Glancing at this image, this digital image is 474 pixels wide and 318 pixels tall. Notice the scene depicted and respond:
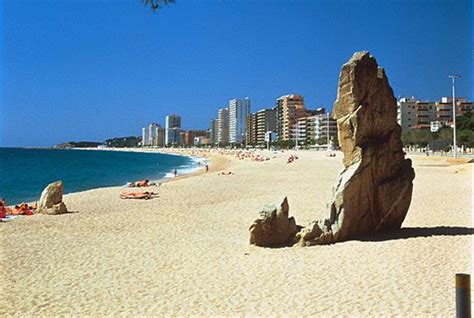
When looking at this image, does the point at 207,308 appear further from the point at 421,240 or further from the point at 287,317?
the point at 421,240

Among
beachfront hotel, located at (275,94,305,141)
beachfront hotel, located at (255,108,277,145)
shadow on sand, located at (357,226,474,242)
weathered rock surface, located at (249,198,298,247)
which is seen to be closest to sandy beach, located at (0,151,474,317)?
shadow on sand, located at (357,226,474,242)

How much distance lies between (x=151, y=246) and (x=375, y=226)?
16.7ft

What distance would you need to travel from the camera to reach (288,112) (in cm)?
14788

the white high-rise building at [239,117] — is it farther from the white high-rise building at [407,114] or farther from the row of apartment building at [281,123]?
the white high-rise building at [407,114]

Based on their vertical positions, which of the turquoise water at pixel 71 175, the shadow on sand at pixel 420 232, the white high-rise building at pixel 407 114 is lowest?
the turquoise water at pixel 71 175

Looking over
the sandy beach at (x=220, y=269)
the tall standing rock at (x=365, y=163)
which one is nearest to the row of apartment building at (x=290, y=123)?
the sandy beach at (x=220, y=269)

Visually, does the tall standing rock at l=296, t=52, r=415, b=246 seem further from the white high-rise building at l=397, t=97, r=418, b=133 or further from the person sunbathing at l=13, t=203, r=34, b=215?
the white high-rise building at l=397, t=97, r=418, b=133

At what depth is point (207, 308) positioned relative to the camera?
220 inches

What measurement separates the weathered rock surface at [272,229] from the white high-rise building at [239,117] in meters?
176

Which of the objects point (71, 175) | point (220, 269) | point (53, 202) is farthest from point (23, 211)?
point (71, 175)

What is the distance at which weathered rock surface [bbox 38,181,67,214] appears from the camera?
602 inches

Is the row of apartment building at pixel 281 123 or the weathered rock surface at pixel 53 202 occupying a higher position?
the row of apartment building at pixel 281 123

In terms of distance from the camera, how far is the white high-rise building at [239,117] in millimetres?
189000

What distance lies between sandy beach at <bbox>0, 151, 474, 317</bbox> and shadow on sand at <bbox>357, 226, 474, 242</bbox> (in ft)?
0.07
